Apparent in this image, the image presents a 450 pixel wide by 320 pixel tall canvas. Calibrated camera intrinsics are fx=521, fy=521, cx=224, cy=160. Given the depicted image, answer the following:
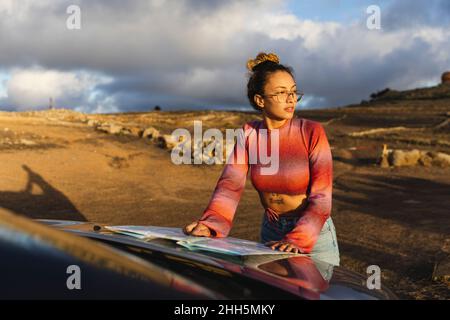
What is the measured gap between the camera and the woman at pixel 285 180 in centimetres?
239

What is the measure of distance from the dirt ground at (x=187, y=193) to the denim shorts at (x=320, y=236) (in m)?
2.00

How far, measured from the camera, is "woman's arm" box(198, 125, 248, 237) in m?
2.48

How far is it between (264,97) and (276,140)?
251mm

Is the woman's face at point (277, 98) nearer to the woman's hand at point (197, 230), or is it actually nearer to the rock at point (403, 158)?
the woman's hand at point (197, 230)

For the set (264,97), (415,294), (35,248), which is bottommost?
(415,294)

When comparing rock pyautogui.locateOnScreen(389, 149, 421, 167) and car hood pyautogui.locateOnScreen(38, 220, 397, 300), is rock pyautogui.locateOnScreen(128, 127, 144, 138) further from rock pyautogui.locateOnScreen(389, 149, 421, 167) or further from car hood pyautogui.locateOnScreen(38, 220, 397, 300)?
car hood pyautogui.locateOnScreen(38, 220, 397, 300)

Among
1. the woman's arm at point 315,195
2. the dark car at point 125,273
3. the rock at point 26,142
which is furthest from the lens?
the rock at point 26,142

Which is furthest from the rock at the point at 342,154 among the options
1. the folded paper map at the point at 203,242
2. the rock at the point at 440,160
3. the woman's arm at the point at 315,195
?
the folded paper map at the point at 203,242

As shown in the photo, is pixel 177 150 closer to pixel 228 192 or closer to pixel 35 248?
pixel 228 192

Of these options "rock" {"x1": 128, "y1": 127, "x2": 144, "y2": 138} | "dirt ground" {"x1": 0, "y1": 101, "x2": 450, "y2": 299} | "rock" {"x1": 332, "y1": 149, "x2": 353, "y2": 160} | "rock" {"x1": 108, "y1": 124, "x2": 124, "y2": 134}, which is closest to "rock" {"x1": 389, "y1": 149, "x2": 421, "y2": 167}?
"dirt ground" {"x1": 0, "y1": 101, "x2": 450, "y2": 299}

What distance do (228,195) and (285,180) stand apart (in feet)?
0.98

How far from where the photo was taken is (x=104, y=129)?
18.3 m

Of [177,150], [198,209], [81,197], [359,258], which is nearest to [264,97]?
[359,258]
